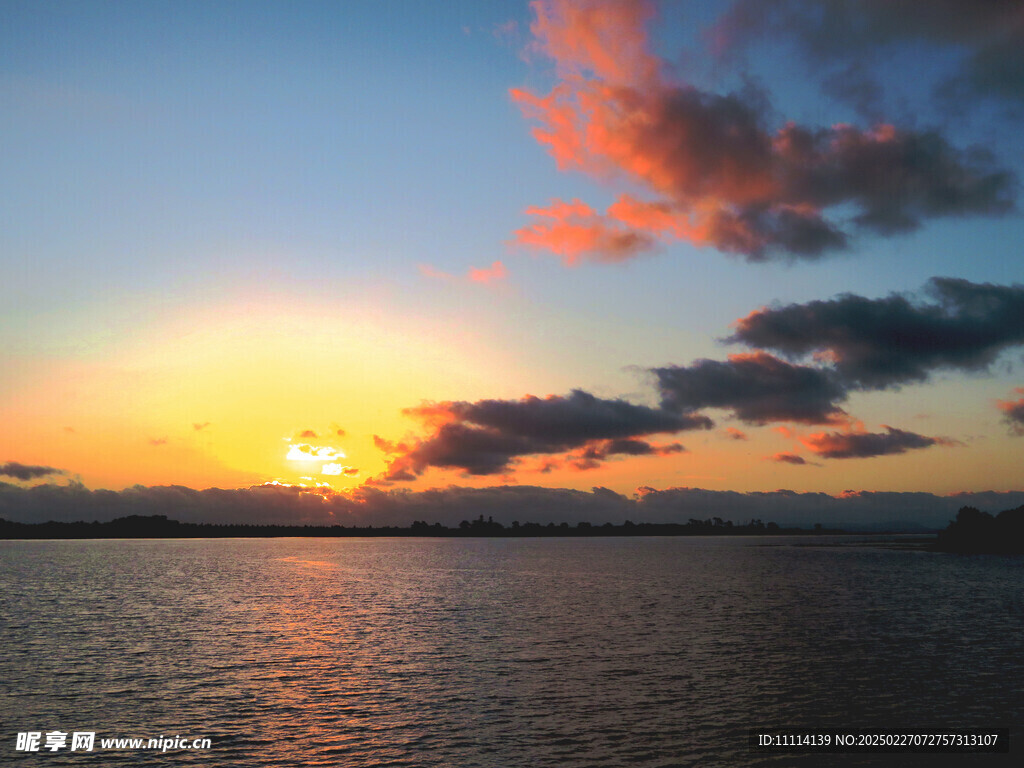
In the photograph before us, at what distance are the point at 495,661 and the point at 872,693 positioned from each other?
83.0ft

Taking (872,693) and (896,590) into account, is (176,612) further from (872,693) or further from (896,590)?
(896,590)

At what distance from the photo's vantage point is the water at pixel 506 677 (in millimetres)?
34562

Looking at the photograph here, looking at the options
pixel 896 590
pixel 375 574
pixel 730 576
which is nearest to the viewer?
pixel 896 590

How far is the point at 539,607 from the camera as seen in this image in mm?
91562

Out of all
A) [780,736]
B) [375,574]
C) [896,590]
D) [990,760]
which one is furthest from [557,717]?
[375,574]

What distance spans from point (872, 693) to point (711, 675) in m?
9.68

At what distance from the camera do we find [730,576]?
498ft

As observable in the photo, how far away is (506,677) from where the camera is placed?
49188 millimetres

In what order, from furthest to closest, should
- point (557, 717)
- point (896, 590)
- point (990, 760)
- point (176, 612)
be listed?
point (896, 590)
point (176, 612)
point (557, 717)
point (990, 760)

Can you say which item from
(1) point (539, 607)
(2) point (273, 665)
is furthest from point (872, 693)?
(1) point (539, 607)

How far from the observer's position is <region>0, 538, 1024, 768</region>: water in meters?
34.6

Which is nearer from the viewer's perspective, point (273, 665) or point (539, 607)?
point (273, 665)

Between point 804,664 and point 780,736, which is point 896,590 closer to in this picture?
point 804,664

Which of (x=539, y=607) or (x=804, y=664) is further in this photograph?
(x=539, y=607)
